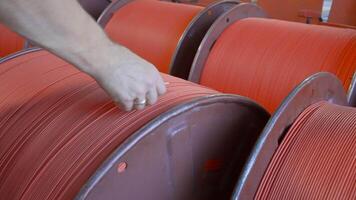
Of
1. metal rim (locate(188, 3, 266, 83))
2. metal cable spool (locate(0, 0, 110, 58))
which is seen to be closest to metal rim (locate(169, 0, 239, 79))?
metal rim (locate(188, 3, 266, 83))

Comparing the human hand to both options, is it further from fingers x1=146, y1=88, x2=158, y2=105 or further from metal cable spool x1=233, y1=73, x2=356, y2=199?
metal cable spool x1=233, y1=73, x2=356, y2=199

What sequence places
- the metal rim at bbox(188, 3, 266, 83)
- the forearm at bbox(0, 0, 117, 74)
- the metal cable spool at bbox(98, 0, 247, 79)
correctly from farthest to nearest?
the metal cable spool at bbox(98, 0, 247, 79) < the metal rim at bbox(188, 3, 266, 83) < the forearm at bbox(0, 0, 117, 74)

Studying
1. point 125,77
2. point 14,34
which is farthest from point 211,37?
point 14,34

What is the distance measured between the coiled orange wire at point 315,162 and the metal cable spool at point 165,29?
905 mm

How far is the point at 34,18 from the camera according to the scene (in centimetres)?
68

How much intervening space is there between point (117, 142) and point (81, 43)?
234 millimetres

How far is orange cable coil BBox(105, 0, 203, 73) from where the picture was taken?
1.86m

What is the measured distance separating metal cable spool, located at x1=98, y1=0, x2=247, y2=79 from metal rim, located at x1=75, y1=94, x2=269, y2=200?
2.84 feet

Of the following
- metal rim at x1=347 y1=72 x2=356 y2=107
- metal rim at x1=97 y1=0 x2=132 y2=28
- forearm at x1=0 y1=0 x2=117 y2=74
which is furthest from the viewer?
metal rim at x1=97 y1=0 x2=132 y2=28

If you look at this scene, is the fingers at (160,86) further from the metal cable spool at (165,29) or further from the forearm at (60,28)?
the metal cable spool at (165,29)

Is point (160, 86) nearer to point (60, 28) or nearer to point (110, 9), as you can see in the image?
point (60, 28)

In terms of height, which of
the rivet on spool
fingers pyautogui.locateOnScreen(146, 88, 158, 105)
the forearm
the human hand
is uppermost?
the forearm

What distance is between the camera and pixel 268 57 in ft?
5.11

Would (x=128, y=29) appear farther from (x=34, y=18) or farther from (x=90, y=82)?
(x=34, y=18)
